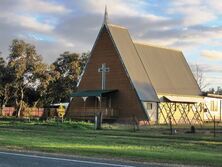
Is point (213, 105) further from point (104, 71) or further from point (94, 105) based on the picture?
point (94, 105)

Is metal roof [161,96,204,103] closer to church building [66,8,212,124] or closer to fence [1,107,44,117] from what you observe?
church building [66,8,212,124]

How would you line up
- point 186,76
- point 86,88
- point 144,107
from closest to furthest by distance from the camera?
1. point 144,107
2. point 86,88
3. point 186,76

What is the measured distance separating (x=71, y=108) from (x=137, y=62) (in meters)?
10.7

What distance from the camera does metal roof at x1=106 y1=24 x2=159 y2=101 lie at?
198 ft

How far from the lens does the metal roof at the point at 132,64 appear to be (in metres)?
60.4

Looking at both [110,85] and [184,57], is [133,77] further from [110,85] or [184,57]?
[184,57]

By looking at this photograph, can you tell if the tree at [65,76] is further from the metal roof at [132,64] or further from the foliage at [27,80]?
the metal roof at [132,64]

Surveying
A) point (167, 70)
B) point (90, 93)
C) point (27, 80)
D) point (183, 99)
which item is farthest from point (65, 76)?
point (183, 99)

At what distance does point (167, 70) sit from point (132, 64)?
7710mm

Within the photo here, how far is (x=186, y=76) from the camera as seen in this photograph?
71250 mm

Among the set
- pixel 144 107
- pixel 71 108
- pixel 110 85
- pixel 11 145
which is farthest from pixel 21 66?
pixel 11 145

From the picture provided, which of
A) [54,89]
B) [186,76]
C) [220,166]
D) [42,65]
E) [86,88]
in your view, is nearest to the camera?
[220,166]

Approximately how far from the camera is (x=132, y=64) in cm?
Result: 6175

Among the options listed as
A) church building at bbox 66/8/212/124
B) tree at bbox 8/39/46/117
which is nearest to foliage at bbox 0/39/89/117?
tree at bbox 8/39/46/117
